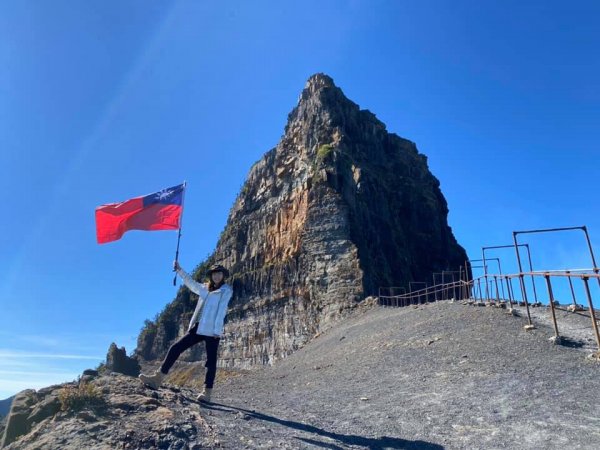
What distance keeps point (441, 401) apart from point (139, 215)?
8136 mm

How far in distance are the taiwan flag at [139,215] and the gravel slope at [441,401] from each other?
4481mm

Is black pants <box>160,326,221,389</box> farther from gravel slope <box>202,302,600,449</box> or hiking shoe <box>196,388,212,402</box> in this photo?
gravel slope <box>202,302,600,449</box>

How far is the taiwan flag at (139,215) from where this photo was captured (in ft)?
37.4

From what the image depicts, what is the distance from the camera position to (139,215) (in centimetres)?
1156

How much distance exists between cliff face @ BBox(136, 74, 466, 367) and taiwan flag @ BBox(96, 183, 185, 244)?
3412 cm

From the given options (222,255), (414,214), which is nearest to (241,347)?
(222,255)

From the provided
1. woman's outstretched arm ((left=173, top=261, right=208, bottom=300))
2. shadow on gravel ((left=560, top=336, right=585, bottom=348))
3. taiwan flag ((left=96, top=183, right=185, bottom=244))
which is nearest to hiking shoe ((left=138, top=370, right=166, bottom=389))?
woman's outstretched arm ((left=173, top=261, right=208, bottom=300))

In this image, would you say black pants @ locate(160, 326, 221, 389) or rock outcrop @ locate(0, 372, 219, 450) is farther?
black pants @ locate(160, 326, 221, 389)

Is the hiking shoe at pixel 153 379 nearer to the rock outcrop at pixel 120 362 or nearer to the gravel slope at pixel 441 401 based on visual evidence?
the gravel slope at pixel 441 401

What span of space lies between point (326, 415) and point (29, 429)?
5248mm

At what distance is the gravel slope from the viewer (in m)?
7.54

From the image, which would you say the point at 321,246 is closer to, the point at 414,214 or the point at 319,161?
the point at 319,161

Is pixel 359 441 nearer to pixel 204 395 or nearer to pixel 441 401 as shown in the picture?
pixel 441 401

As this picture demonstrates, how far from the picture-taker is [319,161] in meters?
59.1
